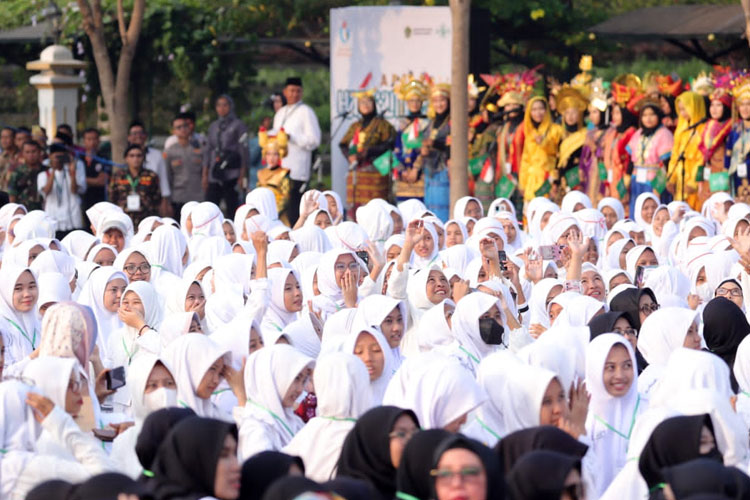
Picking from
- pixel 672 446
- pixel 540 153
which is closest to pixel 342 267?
pixel 672 446

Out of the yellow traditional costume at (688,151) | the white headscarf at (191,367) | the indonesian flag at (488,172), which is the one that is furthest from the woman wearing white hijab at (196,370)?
the indonesian flag at (488,172)

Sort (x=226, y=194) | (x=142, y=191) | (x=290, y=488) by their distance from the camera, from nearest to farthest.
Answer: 1. (x=290, y=488)
2. (x=142, y=191)
3. (x=226, y=194)

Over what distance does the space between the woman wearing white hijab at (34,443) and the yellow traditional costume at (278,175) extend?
11548mm

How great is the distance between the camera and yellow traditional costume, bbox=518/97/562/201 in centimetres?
1792

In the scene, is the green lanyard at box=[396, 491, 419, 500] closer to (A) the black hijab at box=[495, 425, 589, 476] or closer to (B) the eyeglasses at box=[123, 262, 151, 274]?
(A) the black hijab at box=[495, 425, 589, 476]

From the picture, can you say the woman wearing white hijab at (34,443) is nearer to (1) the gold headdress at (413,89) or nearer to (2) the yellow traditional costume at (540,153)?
(2) the yellow traditional costume at (540,153)

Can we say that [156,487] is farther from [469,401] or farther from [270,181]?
[270,181]

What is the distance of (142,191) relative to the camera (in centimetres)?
1695

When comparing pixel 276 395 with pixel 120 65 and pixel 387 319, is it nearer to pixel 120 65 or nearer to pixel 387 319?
pixel 387 319

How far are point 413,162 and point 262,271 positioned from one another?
8342 mm

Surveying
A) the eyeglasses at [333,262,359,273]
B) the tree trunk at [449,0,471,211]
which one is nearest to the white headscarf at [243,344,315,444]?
the eyeglasses at [333,262,359,273]

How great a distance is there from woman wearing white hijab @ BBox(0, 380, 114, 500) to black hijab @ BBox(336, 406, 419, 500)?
36.3 inches

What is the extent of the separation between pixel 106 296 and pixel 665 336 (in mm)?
3519

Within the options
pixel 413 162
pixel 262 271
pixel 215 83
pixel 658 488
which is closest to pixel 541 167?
pixel 413 162
